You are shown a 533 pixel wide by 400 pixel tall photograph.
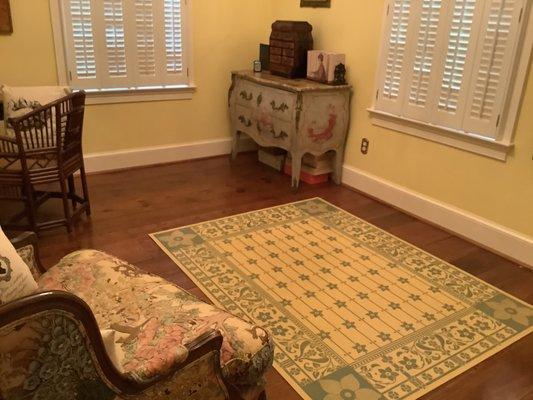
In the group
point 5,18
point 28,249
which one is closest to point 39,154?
point 28,249

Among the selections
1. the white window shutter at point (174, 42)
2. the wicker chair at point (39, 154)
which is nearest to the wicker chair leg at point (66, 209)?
the wicker chair at point (39, 154)

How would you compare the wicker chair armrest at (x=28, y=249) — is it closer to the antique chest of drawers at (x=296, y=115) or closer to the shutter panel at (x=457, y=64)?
the antique chest of drawers at (x=296, y=115)

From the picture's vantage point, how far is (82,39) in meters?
3.68

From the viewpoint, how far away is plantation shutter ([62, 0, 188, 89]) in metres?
3.67

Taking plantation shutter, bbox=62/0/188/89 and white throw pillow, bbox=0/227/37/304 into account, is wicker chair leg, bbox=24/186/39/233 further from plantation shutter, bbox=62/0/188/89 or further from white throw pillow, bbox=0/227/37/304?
white throw pillow, bbox=0/227/37/304

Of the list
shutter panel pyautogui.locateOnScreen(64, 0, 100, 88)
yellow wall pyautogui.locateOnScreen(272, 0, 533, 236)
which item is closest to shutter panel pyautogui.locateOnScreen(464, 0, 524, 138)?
yellow wall pyautogui.locateOnScreen(272, 0, 533, 236)

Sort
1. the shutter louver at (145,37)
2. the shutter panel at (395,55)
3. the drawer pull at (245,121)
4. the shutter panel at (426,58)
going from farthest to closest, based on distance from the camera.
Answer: the drawer pull at (245,121) → the shutter louver at (145,37) → the shutter panel at (395,55) → the shutter panel at (426,58)

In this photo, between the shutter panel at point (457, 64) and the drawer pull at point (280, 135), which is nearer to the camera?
the shutter panel at point (457, 64)

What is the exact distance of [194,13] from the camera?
415cm

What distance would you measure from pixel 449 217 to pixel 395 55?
1.23 metres

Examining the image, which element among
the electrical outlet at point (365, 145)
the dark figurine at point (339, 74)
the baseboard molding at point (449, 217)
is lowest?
the baseboard molding at point (449, 217)

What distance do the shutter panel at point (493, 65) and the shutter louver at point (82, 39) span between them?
286cm

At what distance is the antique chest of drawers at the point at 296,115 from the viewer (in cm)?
363

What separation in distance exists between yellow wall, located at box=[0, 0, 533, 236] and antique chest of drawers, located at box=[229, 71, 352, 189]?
0.14 meters
